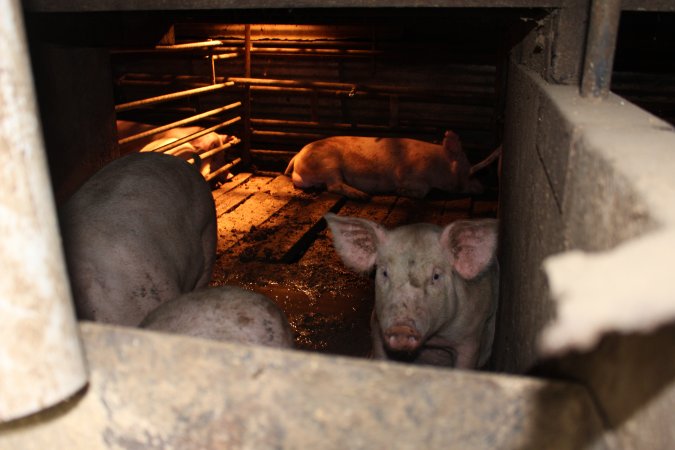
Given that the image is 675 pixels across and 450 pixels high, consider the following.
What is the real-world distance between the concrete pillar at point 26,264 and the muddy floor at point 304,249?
128 inches

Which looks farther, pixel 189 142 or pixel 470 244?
pixel 189 142

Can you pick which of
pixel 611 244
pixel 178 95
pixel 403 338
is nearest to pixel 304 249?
pixel 178 95

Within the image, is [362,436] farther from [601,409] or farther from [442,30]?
[442,30]

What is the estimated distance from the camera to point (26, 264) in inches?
32.7

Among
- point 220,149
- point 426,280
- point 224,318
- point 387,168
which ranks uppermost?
point 224,318

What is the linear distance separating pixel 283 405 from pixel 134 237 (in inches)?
93.9

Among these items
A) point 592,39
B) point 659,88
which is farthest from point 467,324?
point 659,88

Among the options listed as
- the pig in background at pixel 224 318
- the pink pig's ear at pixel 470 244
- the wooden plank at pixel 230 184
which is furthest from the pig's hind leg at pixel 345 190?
the pig in background at pixel 224 318

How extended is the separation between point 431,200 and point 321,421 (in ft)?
23.2

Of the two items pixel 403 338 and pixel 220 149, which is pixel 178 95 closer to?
pixel 220 149

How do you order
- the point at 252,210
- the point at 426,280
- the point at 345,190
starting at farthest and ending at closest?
the point at 345,190 → the point at 252,210 → the point at 426,280

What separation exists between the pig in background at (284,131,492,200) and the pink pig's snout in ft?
17.1

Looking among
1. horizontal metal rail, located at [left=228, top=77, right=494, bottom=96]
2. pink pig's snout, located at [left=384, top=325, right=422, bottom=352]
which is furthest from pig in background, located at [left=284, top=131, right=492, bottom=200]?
pink pig's snout, located at [left=384, top=325, right=422, bottom=352]

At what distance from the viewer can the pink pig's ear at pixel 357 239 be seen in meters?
2.94
